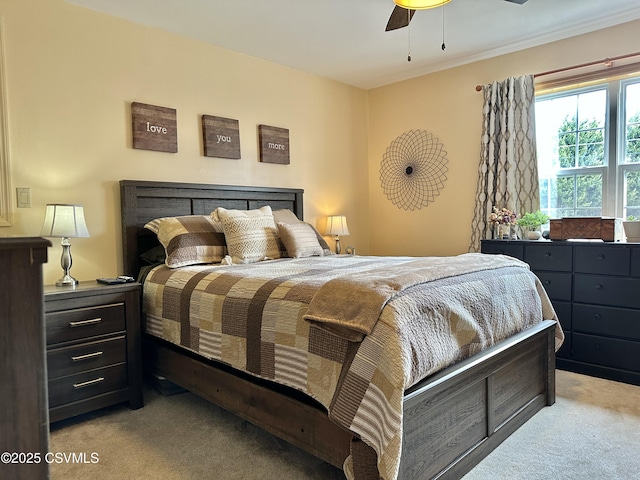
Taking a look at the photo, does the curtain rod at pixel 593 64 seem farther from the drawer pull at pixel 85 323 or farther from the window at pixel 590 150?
the drawer pull at pixel 85 323

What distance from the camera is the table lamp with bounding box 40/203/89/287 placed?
2484 millimetres

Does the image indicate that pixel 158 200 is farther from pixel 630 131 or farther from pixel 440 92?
pixel 630 131

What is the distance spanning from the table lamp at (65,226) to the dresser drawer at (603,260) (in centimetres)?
328

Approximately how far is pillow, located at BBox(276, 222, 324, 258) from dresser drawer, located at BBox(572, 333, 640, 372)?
1955mm

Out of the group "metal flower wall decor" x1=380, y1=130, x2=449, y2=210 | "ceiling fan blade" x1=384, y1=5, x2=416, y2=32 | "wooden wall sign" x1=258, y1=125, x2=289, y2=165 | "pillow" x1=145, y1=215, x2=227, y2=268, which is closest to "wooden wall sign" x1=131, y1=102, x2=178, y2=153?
"pillow" x1=145, y1=215, x2=227, y2=268

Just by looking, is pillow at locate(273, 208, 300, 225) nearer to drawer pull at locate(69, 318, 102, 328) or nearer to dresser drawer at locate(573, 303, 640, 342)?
drawer pull at locate(69, 318, 102, 328)

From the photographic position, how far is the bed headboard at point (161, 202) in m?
3.02

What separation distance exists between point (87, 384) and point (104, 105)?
72.3 inches

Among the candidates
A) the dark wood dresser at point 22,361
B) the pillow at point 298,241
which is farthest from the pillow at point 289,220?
the dark wood dresser at point 22,361

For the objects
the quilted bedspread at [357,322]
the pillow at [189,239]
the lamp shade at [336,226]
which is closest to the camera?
the quilted bedspread at [357,322]

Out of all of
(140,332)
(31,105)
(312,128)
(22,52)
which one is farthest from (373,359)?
(312,128)

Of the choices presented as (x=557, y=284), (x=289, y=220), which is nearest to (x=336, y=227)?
(x=289, y=220)

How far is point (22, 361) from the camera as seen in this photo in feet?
2.78

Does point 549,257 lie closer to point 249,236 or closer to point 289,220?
point 289,220
